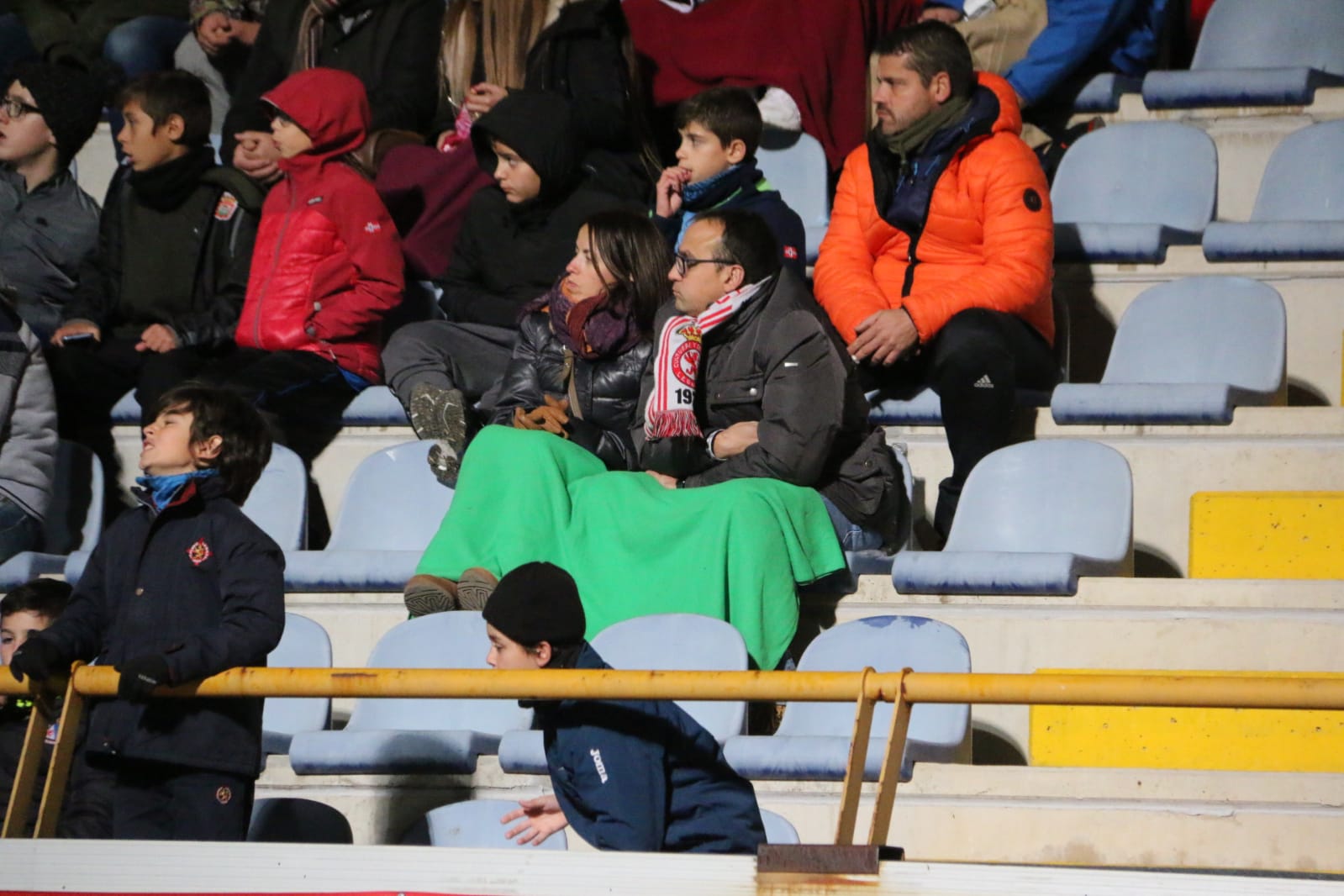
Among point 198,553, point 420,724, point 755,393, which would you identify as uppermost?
point 198,553

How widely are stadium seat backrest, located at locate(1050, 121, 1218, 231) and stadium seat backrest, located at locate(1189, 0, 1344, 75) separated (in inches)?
25.4

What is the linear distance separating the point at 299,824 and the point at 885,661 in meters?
1.29

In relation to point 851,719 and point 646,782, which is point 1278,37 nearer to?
point 851,719

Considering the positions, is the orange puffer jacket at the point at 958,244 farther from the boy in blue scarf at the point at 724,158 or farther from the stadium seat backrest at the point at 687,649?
the stadium seat backrest at the point at 687,649

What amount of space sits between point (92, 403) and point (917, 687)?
385 cm

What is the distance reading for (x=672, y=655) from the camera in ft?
15.2

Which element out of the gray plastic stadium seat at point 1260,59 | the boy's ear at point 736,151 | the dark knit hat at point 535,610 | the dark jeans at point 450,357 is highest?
the gray plastic stadium seat at point 1260,59

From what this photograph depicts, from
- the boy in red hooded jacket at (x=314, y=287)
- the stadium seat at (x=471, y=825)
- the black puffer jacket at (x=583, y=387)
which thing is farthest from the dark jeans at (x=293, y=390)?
the stadium seat at (x=471, y=825)

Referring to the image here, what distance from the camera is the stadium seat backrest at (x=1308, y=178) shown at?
6.29 meters

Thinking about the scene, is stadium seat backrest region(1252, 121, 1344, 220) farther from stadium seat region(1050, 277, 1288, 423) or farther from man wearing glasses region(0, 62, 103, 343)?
man wearing glasses region(0, 62, 103, 343)

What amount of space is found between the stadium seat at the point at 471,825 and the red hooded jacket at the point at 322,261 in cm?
231

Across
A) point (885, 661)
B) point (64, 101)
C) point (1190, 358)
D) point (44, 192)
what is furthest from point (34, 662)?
point (64, 101)

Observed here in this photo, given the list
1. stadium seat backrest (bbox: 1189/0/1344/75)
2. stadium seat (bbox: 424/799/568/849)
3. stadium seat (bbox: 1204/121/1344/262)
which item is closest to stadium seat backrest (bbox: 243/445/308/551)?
stadium seat (bbox: 424/799/568/849)

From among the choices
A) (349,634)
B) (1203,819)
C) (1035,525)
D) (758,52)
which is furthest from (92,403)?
(1203,819)
